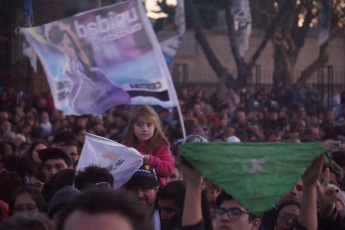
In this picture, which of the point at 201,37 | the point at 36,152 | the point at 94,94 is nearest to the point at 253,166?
the point at 36,152

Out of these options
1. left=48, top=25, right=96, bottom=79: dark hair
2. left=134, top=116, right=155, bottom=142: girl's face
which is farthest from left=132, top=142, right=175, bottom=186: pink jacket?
left=48, top=25, right=96, bottom=79: dark hair

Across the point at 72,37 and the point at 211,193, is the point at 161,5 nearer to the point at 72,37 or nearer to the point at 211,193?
the point at 72,37

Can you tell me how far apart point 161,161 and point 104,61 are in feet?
14.9

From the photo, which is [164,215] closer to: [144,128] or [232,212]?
[232,212]

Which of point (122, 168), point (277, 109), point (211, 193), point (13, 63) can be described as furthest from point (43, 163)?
point (13, 63)

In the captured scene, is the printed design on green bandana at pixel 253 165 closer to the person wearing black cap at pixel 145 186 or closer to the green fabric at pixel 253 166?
the green fabric at pixel 253 166

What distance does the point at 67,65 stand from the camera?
11375 mm

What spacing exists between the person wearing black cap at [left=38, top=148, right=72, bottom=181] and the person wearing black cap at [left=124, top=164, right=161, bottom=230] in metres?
1.47

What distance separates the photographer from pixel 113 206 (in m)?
2.96

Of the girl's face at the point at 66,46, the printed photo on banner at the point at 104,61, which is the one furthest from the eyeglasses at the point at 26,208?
the girl's face at the point at 66,46

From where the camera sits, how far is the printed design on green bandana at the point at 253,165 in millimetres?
4070

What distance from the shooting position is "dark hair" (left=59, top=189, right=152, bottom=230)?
294cm

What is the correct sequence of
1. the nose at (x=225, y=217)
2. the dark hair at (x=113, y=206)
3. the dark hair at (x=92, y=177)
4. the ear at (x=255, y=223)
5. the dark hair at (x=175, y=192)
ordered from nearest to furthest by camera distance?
1. the dark hair at (x=113, y=206)
2. the nose at (x=225, y=217)
3. the ear at (x=255, y=223)
4. the dark hair at (x=92, y=177)
5. the dark hair at (x=175, y=192)

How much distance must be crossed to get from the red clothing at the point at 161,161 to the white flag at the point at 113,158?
0.14m
